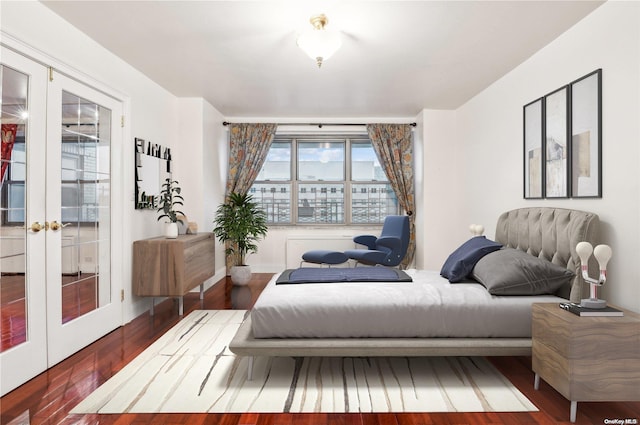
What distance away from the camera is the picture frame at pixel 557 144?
3.20 m

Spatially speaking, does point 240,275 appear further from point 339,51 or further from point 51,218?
point 339,51

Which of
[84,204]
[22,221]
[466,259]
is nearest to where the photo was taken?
[22,221]

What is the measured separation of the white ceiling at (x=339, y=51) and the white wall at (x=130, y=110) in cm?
12

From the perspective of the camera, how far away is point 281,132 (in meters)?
6.64

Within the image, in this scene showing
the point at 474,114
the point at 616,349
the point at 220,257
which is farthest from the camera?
the point at 220,257

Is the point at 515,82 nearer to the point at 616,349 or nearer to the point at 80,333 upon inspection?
the point at 616,349

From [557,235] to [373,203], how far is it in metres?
3.94

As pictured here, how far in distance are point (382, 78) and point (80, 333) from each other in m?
3.69

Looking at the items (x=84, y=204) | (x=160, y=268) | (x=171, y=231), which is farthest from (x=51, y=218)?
(x=171, y=231)

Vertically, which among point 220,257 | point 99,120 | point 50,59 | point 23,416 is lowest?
point 23,416

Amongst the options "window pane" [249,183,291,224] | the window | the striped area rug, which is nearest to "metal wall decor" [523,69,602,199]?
the striped area rug

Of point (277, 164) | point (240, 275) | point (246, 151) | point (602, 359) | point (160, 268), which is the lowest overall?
point (240, 275)

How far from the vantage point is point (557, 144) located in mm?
3336

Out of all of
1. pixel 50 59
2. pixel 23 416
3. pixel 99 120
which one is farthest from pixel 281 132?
pixel 23 416
